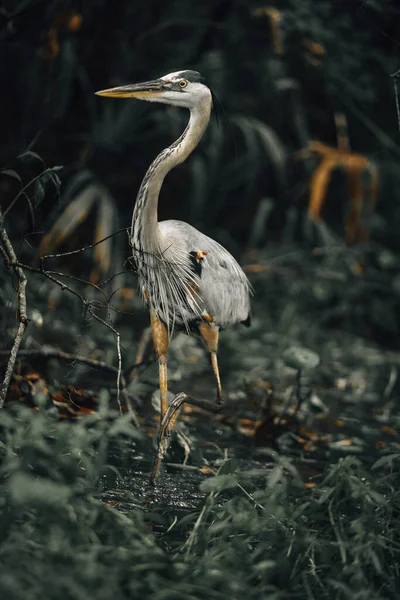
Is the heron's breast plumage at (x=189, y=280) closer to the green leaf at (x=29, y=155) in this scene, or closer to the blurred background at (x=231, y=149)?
the green leaf at (x=29, y=155)

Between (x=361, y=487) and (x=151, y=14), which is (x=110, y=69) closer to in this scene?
(x=151, y=14)

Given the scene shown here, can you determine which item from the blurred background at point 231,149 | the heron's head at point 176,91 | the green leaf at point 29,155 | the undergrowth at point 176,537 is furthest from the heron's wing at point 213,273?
the blurred background at point 231,149

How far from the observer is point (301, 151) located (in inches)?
338

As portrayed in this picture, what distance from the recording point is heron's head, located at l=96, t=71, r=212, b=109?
353 cm

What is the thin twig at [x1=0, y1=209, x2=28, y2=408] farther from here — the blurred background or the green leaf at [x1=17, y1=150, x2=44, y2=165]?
the blurred background

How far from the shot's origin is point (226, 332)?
655 cm

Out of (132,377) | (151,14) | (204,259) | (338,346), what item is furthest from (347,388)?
(151,14)

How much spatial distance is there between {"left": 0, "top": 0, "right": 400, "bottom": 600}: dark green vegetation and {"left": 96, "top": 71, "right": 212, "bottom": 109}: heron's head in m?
0.32

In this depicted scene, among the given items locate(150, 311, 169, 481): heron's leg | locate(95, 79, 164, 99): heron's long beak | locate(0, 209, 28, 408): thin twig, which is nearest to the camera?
locate(0, 209, 28, 408): thin twig

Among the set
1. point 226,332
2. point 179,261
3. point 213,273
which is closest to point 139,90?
point 179,261

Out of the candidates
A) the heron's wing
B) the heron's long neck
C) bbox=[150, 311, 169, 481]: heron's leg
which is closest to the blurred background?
the heron's wing

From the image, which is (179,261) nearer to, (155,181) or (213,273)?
(213,273)

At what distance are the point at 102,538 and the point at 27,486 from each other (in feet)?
1.95

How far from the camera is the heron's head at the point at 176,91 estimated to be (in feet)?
11.6
